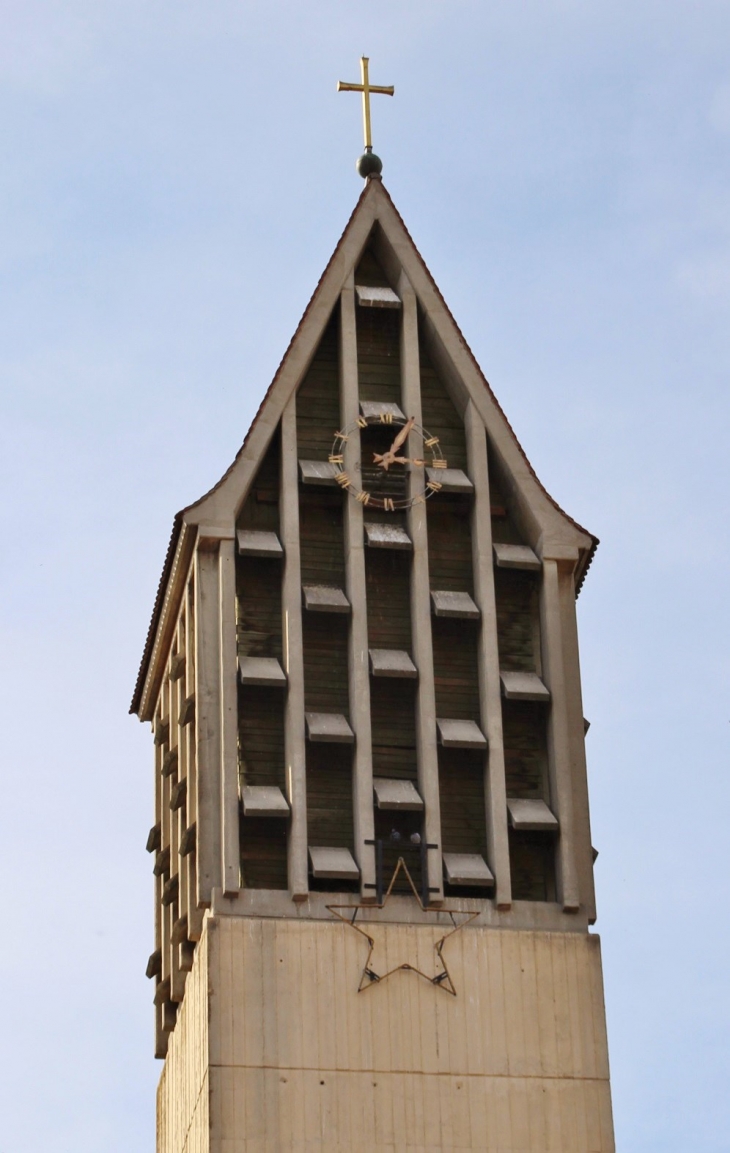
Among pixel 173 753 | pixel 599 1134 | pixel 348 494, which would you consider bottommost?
pixel 599 1134

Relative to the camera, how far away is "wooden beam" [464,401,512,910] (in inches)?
2116

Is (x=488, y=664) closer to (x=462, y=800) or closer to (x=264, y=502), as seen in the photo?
(x=462, y=800)

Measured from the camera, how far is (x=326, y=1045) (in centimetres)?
5138

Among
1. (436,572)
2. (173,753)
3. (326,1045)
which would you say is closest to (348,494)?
(436,572)

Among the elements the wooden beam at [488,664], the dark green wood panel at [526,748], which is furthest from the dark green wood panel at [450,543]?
the dark green wood panel at [526,748]

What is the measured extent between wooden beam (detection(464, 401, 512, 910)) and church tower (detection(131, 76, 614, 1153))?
0.05m

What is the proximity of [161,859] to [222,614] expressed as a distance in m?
6.69

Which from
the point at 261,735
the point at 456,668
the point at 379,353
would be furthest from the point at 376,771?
the point at 379,353

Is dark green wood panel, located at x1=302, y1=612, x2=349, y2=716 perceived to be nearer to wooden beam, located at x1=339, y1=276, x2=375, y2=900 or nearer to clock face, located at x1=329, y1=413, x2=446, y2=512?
wooden beam, located at x1=339, y1=276, x2=375, y2=900

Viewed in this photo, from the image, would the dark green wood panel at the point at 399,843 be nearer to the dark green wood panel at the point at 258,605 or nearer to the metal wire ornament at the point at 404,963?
the metal wire ornament at the point at 404,963

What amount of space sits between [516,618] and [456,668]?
1649 mm

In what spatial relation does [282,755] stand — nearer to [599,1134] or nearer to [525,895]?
[525,895]

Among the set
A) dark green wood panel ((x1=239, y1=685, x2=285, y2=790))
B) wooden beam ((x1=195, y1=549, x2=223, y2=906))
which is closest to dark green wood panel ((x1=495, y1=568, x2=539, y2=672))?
dark green wood panel ((x1=239, y1=685, x2=285, y2=790))

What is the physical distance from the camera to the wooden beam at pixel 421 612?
53719 millimetres
